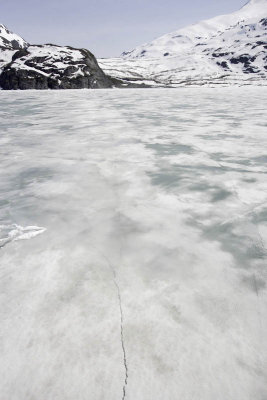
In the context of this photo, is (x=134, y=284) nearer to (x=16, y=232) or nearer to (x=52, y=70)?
(x=16, y=232)

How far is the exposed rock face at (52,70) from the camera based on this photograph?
60247 mm

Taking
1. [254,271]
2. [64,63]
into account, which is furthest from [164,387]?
[64,63]

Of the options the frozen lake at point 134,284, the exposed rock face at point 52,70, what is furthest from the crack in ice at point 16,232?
the exposed rock face at point 52,70

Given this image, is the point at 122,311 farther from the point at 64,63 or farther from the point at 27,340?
the point at 64,63

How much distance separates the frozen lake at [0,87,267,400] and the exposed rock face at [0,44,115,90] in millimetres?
63914

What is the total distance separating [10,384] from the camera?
121 centimetres

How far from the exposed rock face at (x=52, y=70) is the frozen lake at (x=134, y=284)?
6391 centimetres

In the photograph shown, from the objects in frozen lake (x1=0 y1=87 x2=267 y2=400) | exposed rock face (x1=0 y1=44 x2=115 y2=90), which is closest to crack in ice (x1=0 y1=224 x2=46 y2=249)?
frozen lake (x1=0 y1=87 x2=267 y2=400)

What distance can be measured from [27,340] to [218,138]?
18.4 ft

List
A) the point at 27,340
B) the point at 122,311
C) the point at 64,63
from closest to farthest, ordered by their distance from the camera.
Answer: the point at 27,340 < the point at 122,311 < the point at 64,63

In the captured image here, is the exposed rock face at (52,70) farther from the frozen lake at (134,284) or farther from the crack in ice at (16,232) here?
the crack in ice at (16,232)

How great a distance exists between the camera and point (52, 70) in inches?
2491

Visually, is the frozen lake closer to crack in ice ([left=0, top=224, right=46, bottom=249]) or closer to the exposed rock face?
crack in ice ([left=0, top=224, right=46, bottom=249])

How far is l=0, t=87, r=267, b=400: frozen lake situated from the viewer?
4.04 ft
